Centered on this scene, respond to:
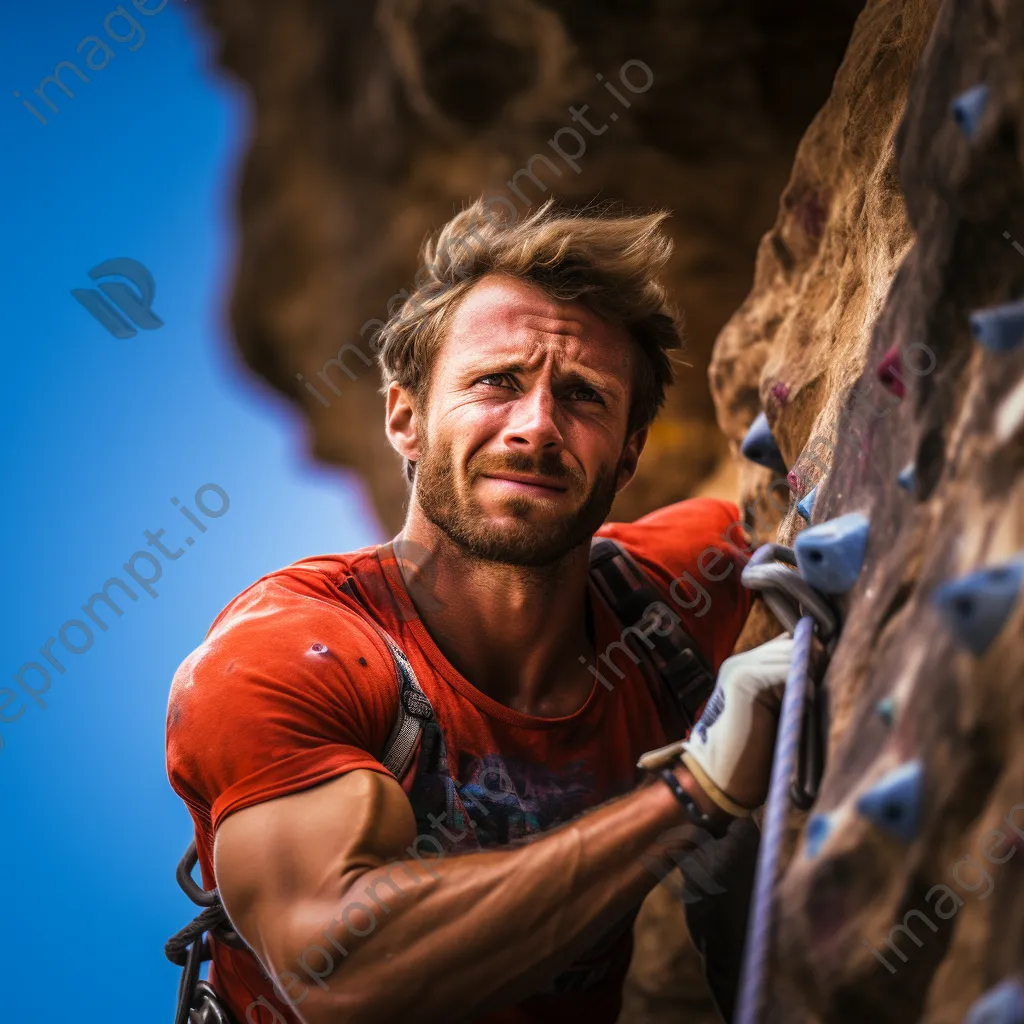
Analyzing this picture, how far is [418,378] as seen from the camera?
1.63 metres

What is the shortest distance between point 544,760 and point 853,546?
22.4 inches

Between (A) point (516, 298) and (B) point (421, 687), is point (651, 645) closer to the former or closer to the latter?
(B) point (421, 687)

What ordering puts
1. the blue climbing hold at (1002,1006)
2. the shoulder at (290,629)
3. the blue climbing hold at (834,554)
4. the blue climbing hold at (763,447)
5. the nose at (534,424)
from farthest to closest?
the blue climbing hold at (763,447) < the nose at (534,424) < the shoulder at (290,629) < the blue climbing hold at (834,554) < the blue climbing hold at (1002,1006)

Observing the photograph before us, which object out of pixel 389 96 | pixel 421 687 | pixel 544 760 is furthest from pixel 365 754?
pixel 389 96

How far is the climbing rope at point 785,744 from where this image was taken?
84 centimetres

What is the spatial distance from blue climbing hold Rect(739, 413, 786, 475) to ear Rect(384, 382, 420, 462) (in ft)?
1.71

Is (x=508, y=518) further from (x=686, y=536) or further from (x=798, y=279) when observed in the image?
(x=798, y=279)

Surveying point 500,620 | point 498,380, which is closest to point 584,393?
point 498,380

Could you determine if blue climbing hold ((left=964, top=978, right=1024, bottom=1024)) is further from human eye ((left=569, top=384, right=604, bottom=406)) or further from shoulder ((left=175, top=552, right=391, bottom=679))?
human eye ((left=569, top=384, right=604, bottom=406))

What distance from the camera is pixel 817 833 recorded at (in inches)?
32.7

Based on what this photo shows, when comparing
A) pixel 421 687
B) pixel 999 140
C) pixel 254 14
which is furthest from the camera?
pixel 254 14

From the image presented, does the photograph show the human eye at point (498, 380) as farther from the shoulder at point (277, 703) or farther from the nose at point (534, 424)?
the shoulder at point (277, 703)

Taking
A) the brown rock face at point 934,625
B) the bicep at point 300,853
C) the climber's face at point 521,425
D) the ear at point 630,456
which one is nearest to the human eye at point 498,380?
the climber's face at point 521,425

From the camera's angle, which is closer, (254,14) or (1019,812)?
(1019,812)
